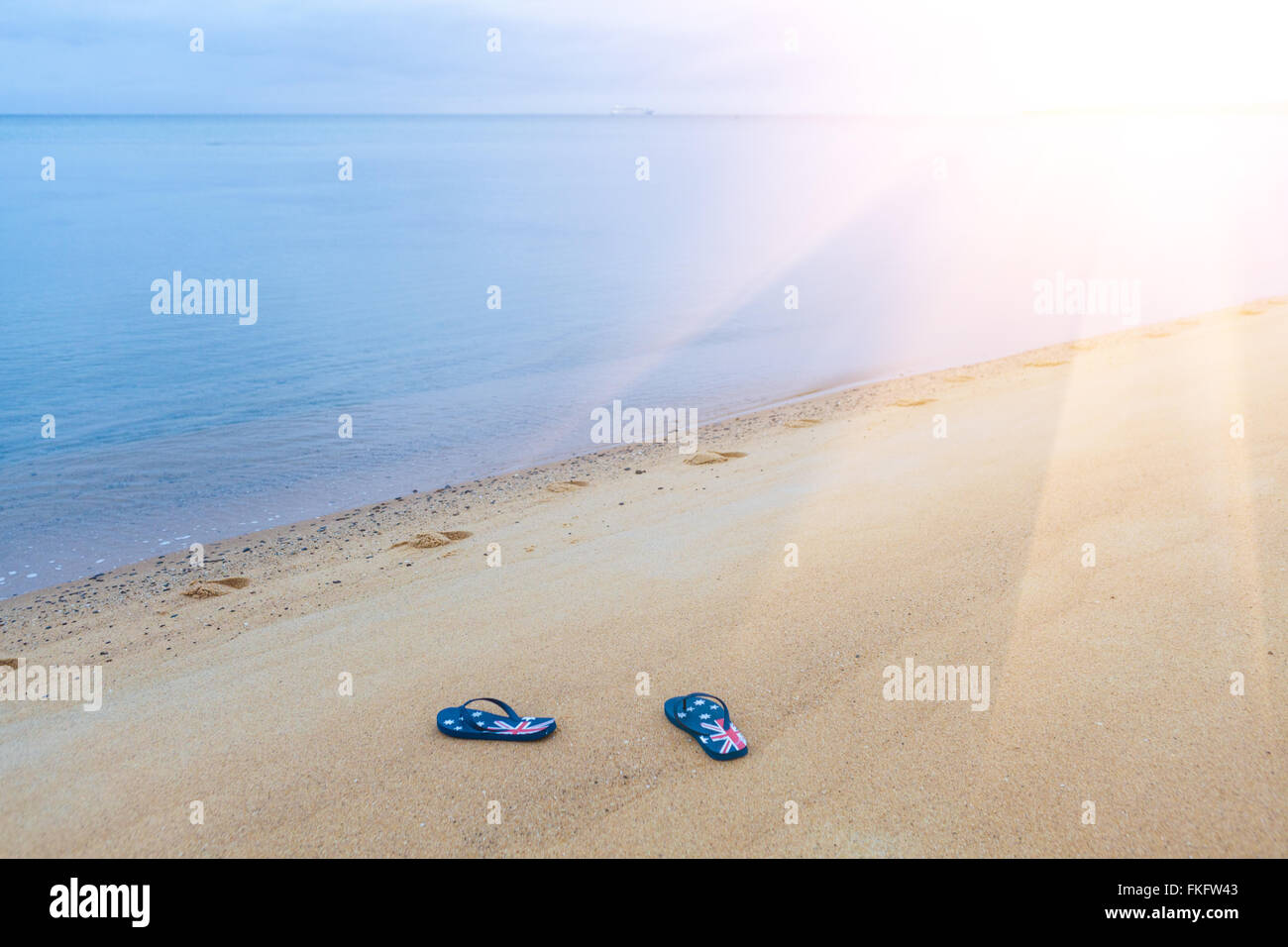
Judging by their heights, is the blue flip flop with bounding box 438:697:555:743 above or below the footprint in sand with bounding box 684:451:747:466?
below

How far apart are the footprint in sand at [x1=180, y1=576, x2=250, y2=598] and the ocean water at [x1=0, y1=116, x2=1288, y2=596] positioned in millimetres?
1709

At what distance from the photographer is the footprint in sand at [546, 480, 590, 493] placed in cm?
895

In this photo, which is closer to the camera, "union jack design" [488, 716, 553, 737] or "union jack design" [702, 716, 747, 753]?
"union jack design" [702, 716, 747, 753]

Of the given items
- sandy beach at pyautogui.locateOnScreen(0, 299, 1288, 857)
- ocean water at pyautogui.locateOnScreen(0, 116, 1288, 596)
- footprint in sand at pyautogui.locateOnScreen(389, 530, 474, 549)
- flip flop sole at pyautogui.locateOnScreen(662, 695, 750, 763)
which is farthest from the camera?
ocean water at pyautogui.locateOnScreen(0, 116, 1288, 596)

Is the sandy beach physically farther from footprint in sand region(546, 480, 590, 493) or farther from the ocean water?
the ocean water

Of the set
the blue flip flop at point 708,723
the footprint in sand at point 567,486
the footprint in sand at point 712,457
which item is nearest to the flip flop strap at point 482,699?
the blue flip flop at point 708,723

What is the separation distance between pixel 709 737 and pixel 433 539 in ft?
14.6

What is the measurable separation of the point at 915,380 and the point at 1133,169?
50.3 meters

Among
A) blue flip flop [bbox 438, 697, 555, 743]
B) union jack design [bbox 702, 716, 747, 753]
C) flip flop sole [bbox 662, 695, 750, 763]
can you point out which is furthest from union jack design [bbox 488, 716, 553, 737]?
union jack design [bbox 702, 716, 747, 753]

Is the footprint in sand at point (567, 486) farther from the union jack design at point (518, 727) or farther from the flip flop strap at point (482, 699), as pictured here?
the union jack design at point (518, 727)

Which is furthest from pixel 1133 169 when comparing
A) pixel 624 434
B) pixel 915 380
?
pixel 624 434

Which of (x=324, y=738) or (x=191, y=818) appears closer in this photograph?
(x=191, y=818)

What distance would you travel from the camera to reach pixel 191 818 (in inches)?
128
